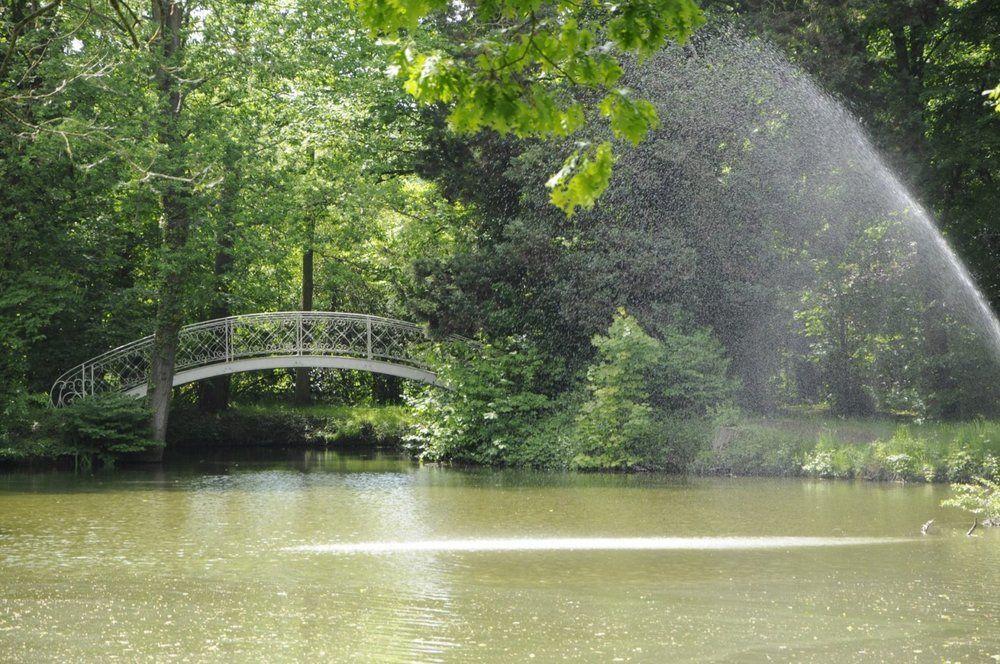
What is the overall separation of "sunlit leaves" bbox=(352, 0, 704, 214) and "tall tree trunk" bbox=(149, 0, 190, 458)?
1828cm

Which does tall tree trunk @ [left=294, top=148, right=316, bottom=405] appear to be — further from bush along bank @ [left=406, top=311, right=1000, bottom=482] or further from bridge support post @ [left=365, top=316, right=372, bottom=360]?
bush along bank @ [left=406, top=311, right=1000, bottom=482]

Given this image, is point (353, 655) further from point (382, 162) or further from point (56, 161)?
point (382, 162)

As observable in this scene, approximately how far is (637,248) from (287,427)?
12468mm

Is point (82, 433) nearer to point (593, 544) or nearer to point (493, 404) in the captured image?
point (493, 404)

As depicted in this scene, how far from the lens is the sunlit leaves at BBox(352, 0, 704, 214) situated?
5434 mm

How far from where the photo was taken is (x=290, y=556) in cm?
1087

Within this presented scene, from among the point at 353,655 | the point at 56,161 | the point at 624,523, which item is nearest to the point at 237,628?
the point at 353,655

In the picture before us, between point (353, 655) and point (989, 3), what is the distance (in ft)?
68.9

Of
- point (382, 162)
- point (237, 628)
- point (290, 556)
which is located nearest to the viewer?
point (237, 628)

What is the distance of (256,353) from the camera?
2625 centimetres

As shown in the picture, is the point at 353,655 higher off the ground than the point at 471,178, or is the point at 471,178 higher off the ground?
the point at 471,178

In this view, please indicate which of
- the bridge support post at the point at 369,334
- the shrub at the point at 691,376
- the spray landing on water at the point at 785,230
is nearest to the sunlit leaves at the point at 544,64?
the shrub at the point at 691,376

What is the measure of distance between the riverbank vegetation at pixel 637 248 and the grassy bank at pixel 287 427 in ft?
12.3

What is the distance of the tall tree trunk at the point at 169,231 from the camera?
23391 mm
